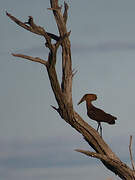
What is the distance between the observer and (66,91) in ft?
30.6

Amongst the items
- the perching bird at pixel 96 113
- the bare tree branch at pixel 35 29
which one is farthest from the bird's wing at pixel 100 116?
the bare tree branch at pixel 35 29

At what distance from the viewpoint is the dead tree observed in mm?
9344

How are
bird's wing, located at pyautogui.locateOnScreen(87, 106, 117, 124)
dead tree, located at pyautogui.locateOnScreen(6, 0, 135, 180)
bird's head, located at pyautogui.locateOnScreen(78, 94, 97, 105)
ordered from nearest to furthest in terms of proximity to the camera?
dead tree, located at pyautogui.locateOnScreen(6, 0, 135, 180) < bird's wing, located at pyautogui.locateOnScreen(87, 106, 117, 124) < bird's head, located at pyautogui.locateOnScreen(78, 94, 97, 105)

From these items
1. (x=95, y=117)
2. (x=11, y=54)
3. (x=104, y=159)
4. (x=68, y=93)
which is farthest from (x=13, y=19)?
(x=104, y=159)

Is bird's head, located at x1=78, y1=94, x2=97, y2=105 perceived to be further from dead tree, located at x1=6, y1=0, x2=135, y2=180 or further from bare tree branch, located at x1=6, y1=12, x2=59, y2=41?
bare tree branch, located at x1=6, y1=12, x2=59, y2=41

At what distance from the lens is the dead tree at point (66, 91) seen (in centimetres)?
934

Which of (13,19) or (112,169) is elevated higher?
(13,19)

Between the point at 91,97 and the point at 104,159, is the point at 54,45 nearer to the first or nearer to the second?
the point at 91,97

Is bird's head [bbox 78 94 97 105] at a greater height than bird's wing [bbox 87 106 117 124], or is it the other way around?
bird's head [bbox 78 94 97 105]

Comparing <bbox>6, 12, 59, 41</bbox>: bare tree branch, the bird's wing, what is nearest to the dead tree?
<bbox>6, 12, 59, 41</bbox>: bare tree branch

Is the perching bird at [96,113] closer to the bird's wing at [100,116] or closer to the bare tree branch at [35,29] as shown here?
the bird's wing at [100,116]

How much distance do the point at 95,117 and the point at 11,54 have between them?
247 cm

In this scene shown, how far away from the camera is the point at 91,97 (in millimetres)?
9891

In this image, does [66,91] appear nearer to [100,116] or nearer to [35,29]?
[100,116]
